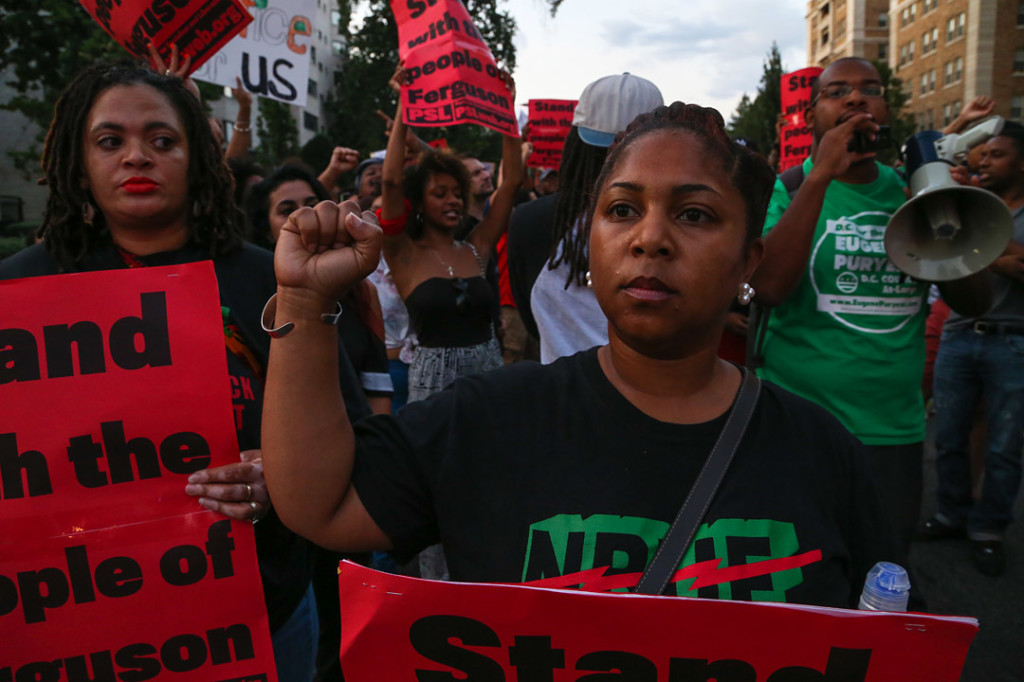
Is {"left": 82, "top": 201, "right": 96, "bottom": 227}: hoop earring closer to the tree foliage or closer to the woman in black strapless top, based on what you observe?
the woman in black strapless top

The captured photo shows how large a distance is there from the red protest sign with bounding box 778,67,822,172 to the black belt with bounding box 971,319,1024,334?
284 centimetres

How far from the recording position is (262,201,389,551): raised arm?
1.13 m

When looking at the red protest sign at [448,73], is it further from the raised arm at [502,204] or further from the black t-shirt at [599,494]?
the black t-shirt at [599,494]

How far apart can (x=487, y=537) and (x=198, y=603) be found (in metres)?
0.65

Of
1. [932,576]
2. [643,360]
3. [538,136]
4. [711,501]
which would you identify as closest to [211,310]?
[643,360]

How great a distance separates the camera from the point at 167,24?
2807 millimetres

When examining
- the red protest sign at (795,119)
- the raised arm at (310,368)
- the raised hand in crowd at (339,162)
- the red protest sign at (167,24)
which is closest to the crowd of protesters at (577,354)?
the raised arm at (310,368)

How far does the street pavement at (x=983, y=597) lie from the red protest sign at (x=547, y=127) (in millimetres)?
5299

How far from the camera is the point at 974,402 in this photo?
4.29 metres

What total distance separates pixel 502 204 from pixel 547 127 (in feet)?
13.9

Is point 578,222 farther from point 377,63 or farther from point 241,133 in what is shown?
point 377,63

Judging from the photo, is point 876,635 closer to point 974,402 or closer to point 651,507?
point 651,507

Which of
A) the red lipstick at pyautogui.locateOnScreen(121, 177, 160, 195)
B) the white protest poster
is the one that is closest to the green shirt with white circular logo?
the red lipstick at pyautogui.locateOnScreen(121, 177, 160, 195)

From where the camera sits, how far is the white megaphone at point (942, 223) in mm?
2428
